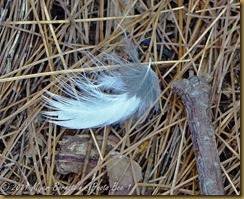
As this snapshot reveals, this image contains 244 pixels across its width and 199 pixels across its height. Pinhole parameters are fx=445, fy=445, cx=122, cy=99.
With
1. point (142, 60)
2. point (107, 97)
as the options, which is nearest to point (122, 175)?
point (107, 97)

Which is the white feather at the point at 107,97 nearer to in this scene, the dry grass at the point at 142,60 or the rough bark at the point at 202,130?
the dry grass at the point at 142,60

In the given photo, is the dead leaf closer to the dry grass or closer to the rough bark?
the dry grass

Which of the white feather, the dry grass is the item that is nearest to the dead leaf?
the dry grass

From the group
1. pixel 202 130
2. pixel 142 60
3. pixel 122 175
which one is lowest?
pixel 122 175

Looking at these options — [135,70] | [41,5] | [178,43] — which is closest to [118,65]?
[135,70]

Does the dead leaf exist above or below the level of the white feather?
below

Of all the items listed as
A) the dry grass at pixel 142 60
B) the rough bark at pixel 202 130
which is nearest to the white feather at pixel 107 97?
the dry grass at pixel 142 60

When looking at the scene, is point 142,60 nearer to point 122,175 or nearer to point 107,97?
point 107,97
